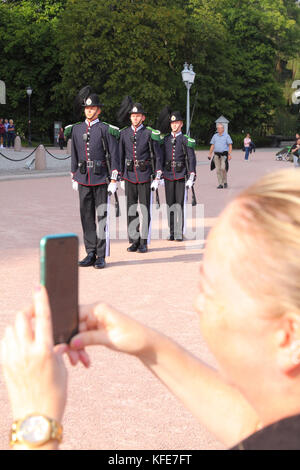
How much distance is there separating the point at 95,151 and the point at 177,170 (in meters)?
2.47

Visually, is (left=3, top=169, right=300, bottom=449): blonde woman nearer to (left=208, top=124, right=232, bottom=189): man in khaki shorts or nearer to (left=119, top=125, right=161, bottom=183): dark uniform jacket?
(left=119, top=125, right=161, bottom=183): dark uniform jacket

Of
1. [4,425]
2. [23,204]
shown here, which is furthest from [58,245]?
[23,204]

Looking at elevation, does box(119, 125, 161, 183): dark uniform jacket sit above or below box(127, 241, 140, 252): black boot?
above

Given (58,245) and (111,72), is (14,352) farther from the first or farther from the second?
(111,72)

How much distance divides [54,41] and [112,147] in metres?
46.5

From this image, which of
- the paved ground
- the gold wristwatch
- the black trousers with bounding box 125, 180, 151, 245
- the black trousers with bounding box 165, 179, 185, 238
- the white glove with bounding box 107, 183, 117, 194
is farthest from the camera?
the black trousers with bounding box 165, 179, 185, 238

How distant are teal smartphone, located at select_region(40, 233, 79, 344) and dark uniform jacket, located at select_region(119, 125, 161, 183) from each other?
861 centimetres

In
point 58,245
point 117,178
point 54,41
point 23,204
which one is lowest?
point 23,204

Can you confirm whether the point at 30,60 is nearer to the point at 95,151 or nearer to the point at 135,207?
the point at 135,207

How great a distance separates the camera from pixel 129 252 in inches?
393

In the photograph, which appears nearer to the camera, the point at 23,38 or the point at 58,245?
the point at 58,245

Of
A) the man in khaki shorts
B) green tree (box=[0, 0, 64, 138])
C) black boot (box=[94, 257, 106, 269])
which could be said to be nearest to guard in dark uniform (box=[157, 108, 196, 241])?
black boot (box=[94, 257, 106, 269])

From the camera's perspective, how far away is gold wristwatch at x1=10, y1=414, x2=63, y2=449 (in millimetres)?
1255

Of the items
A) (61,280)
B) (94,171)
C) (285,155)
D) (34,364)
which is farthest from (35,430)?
(285,155)
